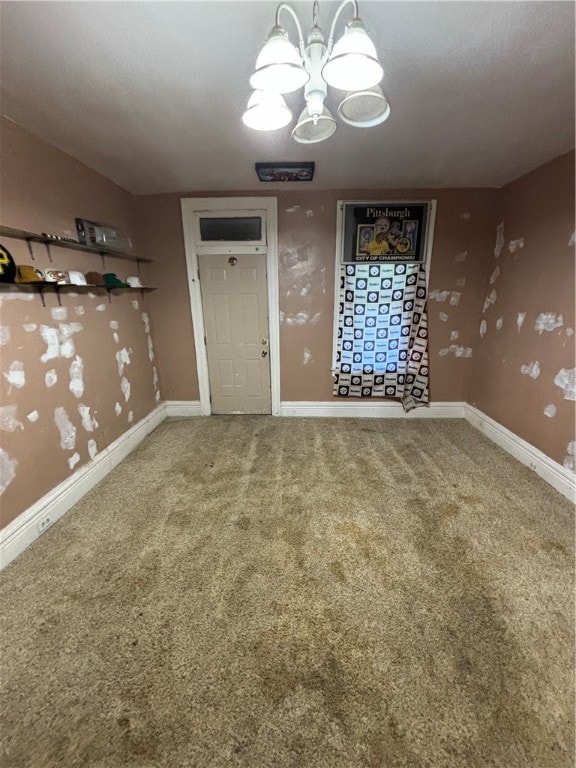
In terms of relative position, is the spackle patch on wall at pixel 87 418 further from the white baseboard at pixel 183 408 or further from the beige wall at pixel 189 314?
the white baseboard at pixel 183 408

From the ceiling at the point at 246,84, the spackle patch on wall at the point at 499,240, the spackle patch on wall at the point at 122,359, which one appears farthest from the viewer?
the spackle patch on wall at the point at 499,240

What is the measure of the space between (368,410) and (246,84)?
294 centimetres

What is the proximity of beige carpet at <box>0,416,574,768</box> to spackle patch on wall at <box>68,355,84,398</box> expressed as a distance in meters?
0.75

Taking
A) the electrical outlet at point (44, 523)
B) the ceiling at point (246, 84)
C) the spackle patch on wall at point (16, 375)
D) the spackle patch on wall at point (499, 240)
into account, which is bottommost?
the electrical outlet at point (44, 523)

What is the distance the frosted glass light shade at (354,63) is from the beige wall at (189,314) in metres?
1.88

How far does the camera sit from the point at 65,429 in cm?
210

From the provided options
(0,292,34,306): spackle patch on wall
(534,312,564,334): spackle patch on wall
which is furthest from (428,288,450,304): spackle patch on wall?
(0,292,34,306): spackle patch on wall

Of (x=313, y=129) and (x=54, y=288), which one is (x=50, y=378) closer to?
(x=54, y=288)

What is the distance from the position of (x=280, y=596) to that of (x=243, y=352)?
2.46m

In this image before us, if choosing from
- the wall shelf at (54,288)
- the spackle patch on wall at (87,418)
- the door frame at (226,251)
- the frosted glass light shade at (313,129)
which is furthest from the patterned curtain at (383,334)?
the spackle patch on wall at (87,418)

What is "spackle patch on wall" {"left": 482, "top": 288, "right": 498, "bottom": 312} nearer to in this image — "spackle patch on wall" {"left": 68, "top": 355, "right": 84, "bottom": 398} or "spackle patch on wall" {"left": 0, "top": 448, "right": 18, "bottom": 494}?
"spackle patch on wall" {"left": 68, "top": 355, "right": 84, "bottom": 398}

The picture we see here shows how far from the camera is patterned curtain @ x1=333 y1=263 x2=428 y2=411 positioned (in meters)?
3.16

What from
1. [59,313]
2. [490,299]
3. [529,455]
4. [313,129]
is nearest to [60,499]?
[59,313]

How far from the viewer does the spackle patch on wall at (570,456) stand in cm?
209
